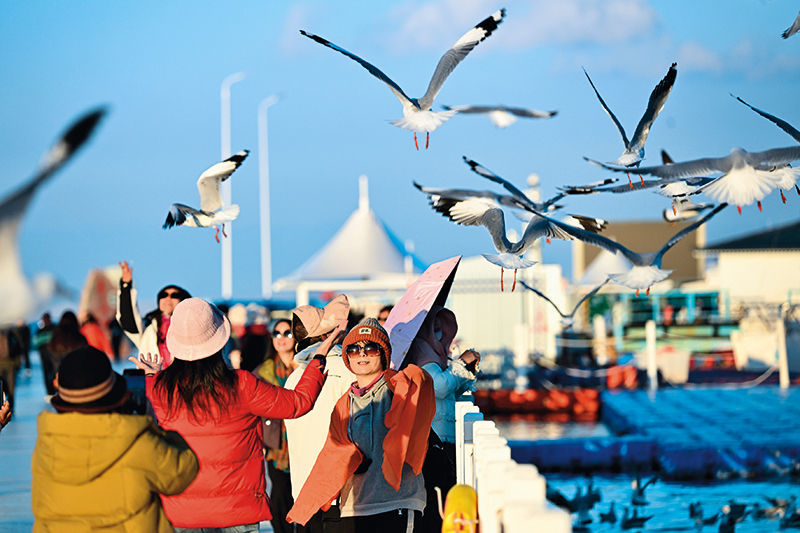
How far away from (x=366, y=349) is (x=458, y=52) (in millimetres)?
4046

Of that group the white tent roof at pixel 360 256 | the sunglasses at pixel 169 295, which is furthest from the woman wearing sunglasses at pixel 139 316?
the white tent roof at pixel 360 256

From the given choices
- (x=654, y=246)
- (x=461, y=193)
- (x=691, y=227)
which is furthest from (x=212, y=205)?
(x=654, y=246)

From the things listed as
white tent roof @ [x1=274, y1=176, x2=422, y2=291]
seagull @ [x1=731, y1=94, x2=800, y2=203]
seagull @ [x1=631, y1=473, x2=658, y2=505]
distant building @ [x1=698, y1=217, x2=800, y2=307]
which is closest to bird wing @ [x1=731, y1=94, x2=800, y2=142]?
seagull @ [x1=731, y1=94, x2=800, y2=203]

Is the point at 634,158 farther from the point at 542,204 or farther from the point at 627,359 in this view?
the point at 627,359

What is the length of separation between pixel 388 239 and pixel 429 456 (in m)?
24.2

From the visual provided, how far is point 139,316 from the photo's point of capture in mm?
7398

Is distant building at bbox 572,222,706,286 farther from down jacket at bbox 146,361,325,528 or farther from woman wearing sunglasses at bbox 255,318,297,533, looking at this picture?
down jacket at bbox 146,361,325,528

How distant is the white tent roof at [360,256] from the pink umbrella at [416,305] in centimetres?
1993

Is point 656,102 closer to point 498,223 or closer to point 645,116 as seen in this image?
point 645,116

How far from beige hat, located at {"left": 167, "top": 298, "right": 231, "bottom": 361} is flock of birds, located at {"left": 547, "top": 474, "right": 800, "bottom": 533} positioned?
5.52m

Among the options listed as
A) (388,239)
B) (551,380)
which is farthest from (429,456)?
(388,239)

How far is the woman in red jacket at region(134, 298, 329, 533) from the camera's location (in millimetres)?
4547

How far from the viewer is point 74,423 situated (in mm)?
3865

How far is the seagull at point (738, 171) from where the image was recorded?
6473 mm
